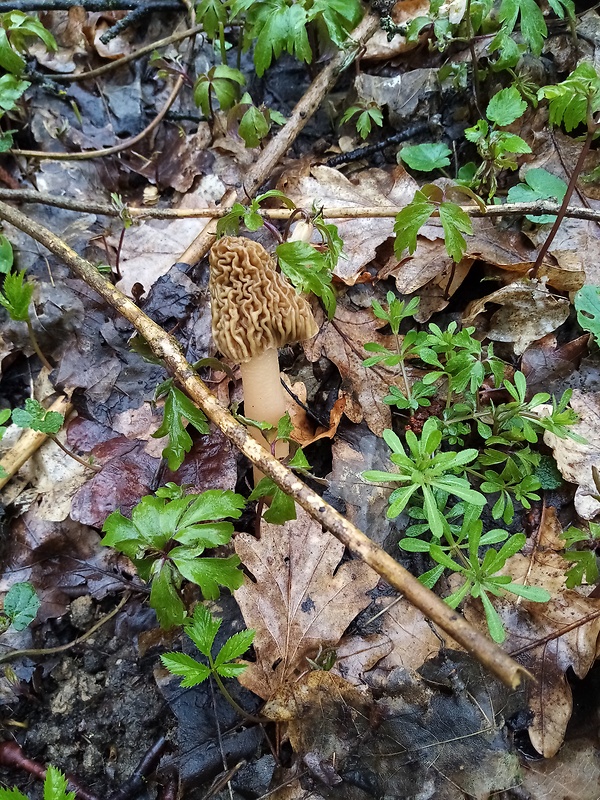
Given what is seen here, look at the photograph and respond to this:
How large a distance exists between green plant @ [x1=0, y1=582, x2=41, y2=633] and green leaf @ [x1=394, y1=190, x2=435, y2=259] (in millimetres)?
2056

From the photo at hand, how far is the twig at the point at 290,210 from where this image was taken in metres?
2.48

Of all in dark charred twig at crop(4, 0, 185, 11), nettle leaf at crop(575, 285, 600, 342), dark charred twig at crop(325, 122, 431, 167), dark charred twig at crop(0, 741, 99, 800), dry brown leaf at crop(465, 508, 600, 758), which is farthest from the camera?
dark charred twig at crop(4, 0, 185, 11)

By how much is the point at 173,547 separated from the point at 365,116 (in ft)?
8.43

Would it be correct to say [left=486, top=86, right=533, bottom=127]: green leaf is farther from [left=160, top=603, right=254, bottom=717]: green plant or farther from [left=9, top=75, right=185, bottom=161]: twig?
[left=160, top=603, right=254, bottom=717]: green plant

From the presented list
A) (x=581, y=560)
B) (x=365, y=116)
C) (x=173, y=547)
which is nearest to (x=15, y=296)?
(x=173, y=547)

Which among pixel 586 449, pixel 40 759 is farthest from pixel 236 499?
pixel 586 449

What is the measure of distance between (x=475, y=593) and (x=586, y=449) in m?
0.88

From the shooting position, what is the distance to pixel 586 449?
7.25ft

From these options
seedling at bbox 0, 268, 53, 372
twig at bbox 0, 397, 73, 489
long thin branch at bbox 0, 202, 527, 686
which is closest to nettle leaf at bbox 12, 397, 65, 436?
twig at bbox 0, 397, 73, 489

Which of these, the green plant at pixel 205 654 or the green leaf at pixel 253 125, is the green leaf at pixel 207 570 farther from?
the green leaf at pixel 253 125

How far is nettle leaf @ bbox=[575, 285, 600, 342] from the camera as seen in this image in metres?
2.31

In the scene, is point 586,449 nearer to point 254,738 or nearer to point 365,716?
point 365,716

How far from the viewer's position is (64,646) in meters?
2.22

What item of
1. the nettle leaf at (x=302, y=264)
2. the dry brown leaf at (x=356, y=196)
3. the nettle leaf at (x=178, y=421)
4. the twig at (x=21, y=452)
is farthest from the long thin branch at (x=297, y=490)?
the dry brown leaf at (x=356, y=196)
